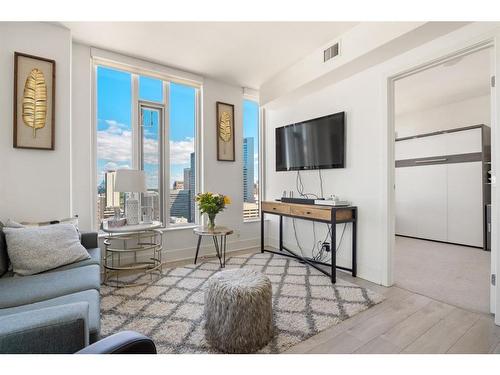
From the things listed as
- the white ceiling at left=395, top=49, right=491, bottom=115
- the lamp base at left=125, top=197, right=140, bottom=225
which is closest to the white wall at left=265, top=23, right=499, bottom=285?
the white ceiling at left=395, top=49, right=491, bottom=115

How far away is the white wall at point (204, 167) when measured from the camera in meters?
2.84

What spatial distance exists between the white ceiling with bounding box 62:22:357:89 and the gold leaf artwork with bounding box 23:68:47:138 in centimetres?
61

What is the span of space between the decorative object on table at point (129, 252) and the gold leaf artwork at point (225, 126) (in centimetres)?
166

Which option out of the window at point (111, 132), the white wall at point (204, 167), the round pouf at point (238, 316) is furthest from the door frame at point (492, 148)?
the window at point (111, 132)

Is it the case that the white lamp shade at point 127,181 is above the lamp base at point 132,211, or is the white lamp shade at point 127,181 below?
above

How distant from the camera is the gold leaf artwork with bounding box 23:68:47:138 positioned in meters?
2.38

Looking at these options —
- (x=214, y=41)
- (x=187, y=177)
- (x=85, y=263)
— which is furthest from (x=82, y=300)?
(x=214, y=41)

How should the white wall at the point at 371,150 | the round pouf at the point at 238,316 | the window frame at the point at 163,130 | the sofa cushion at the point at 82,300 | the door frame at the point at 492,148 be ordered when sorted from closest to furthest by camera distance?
the sofa cushion at the point at 82,300
the round pouf at the point at 238,316
the door frame at the point at 492,148
the white wall at the point at 371,150
the window frame at the point at 163,130

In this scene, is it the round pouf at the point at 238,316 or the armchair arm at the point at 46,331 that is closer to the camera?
the armchair arm at the point at 46,331

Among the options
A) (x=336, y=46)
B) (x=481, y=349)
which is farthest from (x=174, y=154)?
(x=481, y=349)

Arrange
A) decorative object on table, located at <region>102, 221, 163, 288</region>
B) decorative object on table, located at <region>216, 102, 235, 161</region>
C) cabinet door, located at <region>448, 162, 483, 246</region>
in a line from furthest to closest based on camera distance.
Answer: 1. cabinet door, located at <region>448, 162, 483, 246</region>
2. decorative object on table, located at <region>216, 102, 235, 161</region>
3. decorative object on table, located at <region>102, 221, 163, 288</region>

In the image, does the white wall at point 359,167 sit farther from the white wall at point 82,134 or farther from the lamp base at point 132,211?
the white wall at point 82,134

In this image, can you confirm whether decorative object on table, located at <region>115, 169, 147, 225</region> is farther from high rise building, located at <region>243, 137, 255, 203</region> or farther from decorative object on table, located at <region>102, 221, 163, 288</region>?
high rise building, located at <region>243, 137, 255, 203</region>

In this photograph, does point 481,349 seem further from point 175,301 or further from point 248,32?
point 248,32
